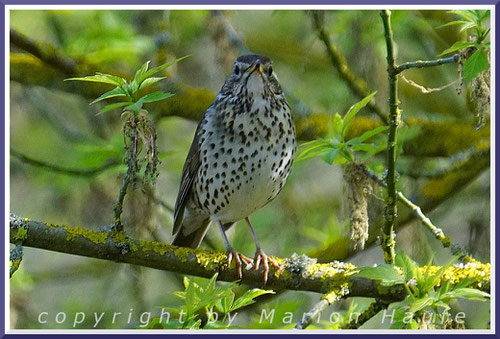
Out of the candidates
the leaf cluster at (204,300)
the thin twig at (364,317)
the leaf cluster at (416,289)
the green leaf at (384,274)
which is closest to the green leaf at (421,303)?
the leaf cluster at (416,289)

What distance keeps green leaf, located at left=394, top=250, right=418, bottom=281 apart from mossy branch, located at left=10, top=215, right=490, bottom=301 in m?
0.26

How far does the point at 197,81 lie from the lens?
534 cm

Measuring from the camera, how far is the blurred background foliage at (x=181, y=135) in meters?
4.72

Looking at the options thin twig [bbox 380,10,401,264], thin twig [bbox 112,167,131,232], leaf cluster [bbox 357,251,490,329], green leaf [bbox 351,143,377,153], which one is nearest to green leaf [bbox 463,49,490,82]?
thin twig [bbox 380,10,401,264]

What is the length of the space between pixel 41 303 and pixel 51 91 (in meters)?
1.41

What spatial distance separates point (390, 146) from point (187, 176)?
51.0 inches

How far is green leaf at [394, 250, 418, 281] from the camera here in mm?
3406

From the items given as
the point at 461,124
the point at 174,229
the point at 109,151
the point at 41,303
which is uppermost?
the point at 461,124

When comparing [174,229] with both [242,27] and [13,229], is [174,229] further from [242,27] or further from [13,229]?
[242,27]

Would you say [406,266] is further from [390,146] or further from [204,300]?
[204,300]

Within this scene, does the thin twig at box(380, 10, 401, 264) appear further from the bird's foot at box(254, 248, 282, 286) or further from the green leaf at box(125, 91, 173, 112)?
the green leaf at box(125, 91, 173, 112)

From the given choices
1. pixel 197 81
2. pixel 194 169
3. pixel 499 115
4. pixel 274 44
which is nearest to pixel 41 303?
pixel 194 169

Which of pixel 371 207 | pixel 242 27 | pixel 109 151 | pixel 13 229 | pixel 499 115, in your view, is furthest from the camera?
pixel 242 27

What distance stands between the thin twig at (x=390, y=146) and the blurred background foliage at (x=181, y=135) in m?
0.69
